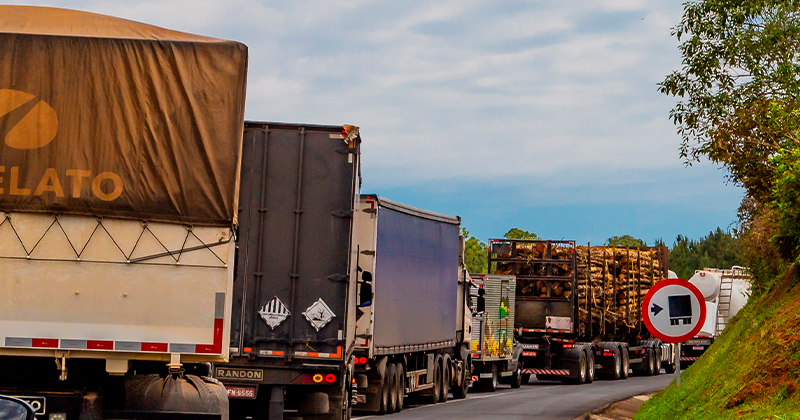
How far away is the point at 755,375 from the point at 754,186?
6840 millimetres

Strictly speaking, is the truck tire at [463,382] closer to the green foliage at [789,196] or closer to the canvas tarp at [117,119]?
the green foliage at [789,196]

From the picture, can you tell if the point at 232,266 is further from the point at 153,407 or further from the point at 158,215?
the point at 153,407

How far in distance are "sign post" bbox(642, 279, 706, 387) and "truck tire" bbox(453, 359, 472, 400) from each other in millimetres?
12980

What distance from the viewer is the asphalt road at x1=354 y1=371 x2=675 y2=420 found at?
19.5 m

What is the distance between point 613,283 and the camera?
35.8 meters

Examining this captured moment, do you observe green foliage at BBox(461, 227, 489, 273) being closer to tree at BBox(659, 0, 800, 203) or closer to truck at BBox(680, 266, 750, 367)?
truck at BBox(680, 266, 750, 367)

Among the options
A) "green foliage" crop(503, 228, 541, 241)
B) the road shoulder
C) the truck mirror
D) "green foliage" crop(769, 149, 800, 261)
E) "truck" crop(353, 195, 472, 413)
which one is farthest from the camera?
"green foliage" crop(503, 228, 541, 241)

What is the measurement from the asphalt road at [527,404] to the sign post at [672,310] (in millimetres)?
6578

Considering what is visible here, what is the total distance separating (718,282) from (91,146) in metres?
34.3

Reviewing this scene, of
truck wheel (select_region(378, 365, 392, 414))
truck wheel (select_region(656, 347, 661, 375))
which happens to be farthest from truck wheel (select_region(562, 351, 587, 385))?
truck wheel (select_region(378, 365, 392, 414))

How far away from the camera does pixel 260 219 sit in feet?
47.8

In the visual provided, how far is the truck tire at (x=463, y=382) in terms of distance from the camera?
2555 centimetres

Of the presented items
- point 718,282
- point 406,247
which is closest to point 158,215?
point 406,247

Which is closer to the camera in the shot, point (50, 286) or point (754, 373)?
point (50, 286)
